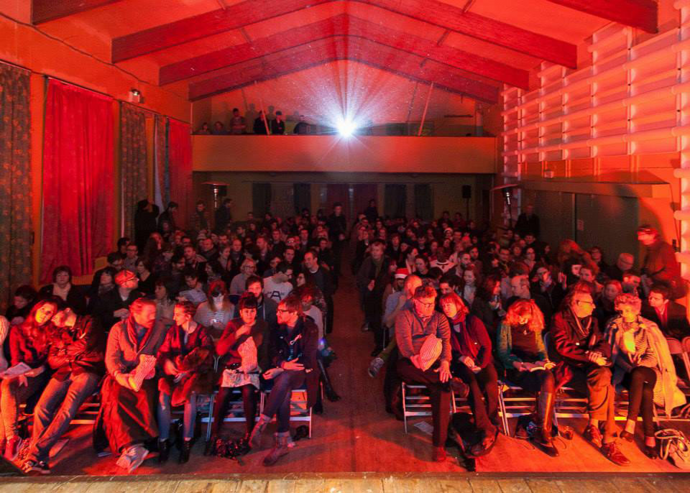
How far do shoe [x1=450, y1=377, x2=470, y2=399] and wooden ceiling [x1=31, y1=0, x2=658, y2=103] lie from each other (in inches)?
225

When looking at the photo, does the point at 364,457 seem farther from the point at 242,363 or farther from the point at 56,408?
the point at 56,408

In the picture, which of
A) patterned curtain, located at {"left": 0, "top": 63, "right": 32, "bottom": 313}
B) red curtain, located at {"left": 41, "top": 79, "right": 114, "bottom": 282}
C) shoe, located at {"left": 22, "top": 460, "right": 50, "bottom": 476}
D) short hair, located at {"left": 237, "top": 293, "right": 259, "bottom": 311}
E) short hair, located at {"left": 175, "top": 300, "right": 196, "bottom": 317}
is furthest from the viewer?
red curtain, located at {"left": 41, "top": 79, "right": 114, "bottom": 282}

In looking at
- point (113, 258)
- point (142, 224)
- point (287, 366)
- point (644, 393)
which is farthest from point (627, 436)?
point (142, 224)

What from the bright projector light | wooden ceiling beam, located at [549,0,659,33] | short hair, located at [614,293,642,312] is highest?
the bright projector light

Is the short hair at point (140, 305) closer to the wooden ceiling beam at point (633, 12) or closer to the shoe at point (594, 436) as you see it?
the shoe at point (594, 436)

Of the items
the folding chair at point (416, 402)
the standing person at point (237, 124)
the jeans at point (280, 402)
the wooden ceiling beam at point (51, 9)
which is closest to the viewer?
the jeans at point (280, 402)

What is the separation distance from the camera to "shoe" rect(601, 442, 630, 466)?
4.51 m

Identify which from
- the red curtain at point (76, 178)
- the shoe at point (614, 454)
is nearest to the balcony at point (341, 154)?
the red curtain at point (76, 178)

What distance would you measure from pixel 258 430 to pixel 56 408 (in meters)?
1.55

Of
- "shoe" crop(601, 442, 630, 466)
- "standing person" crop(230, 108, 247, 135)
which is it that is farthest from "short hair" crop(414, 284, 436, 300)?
"standing person" crop(230, 108, 247, 135)

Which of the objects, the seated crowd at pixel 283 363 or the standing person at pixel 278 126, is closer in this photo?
the seated crowd at pixel 283 363

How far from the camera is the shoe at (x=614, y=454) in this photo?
14.8 ft

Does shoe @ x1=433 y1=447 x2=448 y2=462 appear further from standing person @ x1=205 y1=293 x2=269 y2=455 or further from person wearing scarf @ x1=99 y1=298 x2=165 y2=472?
person wearing scarf @ x1=99 y1=298 x2=165 y2=472

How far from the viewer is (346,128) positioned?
1681cm
